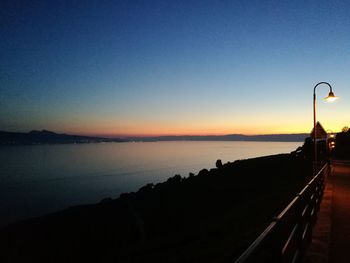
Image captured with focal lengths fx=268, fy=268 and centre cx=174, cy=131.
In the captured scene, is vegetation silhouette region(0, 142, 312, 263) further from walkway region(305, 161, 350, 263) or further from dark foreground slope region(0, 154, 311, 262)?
walkway region(305, 161, 350, 263)

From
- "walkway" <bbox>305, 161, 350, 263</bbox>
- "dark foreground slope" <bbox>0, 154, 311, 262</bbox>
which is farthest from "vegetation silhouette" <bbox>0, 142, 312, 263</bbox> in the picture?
"walkway" <bbox>305, 161, 350, 263</bbox>

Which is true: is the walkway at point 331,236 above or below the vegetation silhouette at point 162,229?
above

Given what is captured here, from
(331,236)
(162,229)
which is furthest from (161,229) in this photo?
(331,236)

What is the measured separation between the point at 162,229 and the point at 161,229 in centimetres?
7

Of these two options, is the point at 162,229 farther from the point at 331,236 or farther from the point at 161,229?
the point at 331,236

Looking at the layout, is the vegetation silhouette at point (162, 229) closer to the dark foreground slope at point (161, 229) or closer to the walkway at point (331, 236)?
the dark foreground slope at point (161, 229)

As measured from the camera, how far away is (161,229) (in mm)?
15766

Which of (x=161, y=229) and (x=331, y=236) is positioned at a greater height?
(x=331, y=236)

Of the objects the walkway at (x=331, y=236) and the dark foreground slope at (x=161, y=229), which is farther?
the dark foreground slope at (x=161, y=229)

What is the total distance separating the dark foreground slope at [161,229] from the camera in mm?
10633

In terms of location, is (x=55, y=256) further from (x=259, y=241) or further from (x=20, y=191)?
(x=20, y=191)

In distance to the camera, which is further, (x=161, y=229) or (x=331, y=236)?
(x=161, y=229)

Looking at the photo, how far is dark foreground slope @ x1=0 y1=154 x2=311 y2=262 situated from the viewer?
10.6 m

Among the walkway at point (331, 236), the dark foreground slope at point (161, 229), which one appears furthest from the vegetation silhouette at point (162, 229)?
the walkway at point (331, 236)
